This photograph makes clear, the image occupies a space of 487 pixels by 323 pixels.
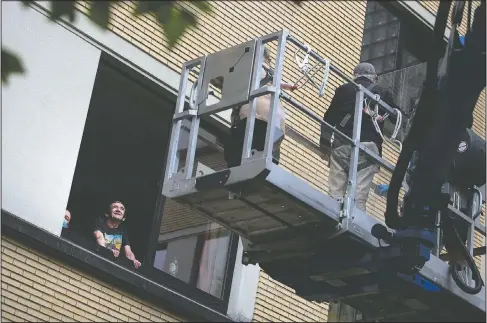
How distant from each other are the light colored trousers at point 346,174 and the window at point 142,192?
281cm

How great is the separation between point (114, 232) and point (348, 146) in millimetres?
3270

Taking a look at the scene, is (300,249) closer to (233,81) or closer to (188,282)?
(233,81)

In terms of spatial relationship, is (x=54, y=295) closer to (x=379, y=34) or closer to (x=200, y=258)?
(x=200, y=258)

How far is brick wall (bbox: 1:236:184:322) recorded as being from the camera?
34.9 ft

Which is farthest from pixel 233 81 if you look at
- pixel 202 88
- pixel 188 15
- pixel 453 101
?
pixel 188 15

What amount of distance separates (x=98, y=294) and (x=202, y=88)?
2635 mm

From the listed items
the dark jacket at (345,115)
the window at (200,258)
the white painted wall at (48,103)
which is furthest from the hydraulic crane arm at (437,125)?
the window at (200,258)

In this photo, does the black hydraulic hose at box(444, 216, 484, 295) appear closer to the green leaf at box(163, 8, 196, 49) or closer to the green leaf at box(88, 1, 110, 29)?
the green leaf at box(163, 8, 196, 49)

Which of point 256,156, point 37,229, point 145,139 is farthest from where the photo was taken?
point 145,139

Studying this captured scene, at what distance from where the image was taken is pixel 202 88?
9930mm

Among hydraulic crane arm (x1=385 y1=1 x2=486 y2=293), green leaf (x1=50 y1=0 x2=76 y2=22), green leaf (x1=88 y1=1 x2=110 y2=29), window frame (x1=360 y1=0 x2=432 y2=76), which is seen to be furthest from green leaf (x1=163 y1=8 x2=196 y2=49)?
window frame (x1=360 y1=0 x2=432 y2=76)

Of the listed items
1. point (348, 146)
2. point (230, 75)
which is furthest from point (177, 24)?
point (348, 146)

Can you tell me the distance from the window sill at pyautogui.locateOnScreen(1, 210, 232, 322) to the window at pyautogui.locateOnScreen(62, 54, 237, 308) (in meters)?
0.21

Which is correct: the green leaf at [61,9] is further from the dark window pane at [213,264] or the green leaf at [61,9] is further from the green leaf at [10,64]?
the dark window pane at [213,264]
